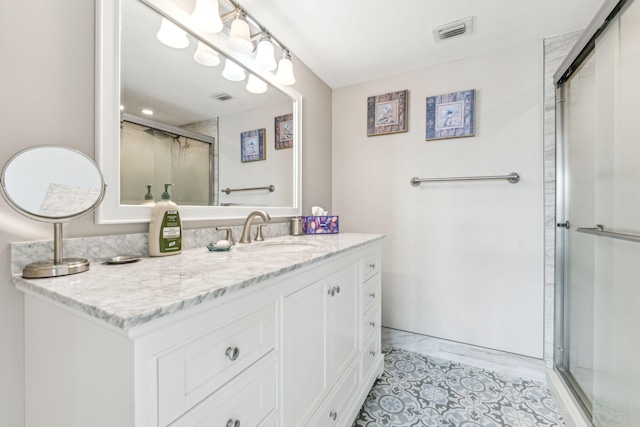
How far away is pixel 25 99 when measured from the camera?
728 millimetres

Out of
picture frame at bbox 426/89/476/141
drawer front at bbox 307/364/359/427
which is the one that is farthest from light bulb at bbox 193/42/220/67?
→ drawer front at bbox 307/364/359/427

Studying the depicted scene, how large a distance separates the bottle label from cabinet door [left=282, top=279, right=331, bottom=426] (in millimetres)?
494

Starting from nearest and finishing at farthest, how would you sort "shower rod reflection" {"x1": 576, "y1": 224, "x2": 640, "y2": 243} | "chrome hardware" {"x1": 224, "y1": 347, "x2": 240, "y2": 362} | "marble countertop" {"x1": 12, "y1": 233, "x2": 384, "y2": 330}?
"marble countertop" {"x1": 12, "y1": 233, "x2": 384, "y2": 330}
"chrome hardware" {"x1": 224, "y1": 347, "x2": 240, "y2": 362}
"shower rod reflection" {"x1": 576, "y1": 224, "x2": 640, "y2": 243}

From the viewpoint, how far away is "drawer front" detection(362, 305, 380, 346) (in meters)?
1.42

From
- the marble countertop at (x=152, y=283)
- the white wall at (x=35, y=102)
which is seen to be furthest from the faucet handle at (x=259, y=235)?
the white wall at (x=35, y=102)

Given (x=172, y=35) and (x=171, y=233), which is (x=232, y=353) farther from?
(x=172, y=35)

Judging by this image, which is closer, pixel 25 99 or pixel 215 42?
pixel 25 99

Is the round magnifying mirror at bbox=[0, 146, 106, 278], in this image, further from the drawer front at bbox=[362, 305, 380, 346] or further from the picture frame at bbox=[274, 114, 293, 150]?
the drawer front at bbox=[362, 305, 380, 346]

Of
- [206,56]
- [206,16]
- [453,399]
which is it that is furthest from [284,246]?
[453,399]

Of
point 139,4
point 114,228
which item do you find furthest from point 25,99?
point 139,4

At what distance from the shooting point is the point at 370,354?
5.02 ft

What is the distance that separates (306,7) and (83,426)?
1785mm

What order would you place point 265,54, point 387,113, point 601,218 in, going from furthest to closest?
point 387,113, point 265,54, point 601,218

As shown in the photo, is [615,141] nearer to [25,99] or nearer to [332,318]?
[332,318]
